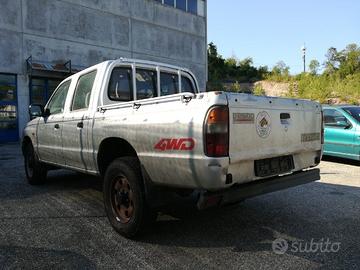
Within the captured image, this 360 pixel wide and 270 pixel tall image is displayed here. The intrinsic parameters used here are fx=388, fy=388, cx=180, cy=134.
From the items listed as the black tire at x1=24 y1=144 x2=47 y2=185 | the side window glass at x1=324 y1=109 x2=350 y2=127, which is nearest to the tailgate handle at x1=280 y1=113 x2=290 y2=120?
the black tire at x1=24 y1=144 x2=47 y2=185

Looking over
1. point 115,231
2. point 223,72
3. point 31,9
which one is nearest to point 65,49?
point 31,9

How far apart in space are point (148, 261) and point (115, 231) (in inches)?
36.7

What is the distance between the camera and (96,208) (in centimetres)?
552

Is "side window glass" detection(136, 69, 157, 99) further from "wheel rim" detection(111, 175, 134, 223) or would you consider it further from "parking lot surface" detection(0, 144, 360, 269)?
"parking lot surface" detection(0, 144, 360, 269)

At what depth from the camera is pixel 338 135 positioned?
995 cm

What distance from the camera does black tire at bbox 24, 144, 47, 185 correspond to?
7.12 meters

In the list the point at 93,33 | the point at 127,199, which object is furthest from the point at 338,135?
the point at 93,33

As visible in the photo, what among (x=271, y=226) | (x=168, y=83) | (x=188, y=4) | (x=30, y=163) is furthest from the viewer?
(x=188, y=4)

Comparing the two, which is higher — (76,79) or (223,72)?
(223,72)

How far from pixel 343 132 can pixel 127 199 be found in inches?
286

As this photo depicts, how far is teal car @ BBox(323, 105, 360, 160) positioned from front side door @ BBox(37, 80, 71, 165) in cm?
700

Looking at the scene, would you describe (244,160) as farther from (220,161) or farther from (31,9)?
(31,9)

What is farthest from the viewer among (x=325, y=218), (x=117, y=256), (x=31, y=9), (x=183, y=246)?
(x=31, y=9)

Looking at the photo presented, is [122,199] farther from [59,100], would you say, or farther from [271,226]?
[59,100]
